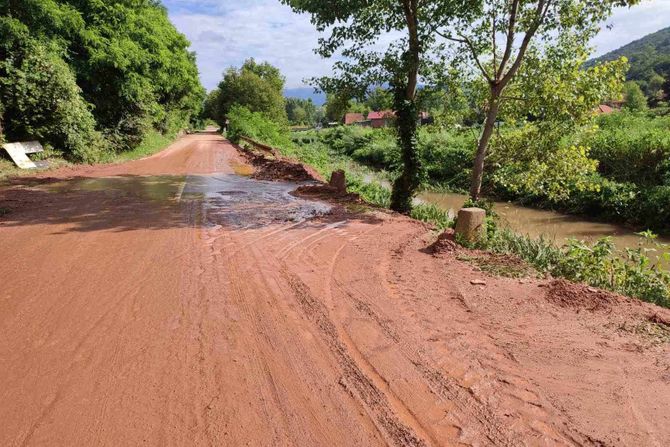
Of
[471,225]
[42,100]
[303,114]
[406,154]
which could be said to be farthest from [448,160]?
[303,114]

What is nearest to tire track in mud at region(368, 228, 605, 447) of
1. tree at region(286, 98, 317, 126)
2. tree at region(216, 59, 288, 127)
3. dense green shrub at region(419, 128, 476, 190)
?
dense green shrub at region(419, 128, 476, 190)

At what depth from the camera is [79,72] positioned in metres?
Answer: 18.3

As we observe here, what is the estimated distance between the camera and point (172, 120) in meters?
39.7

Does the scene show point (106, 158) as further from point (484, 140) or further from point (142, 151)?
point (484, 140)

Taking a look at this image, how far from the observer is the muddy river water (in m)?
13.2

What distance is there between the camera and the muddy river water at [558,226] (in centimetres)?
1317

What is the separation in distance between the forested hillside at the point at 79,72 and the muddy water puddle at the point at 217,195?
4.23 metres

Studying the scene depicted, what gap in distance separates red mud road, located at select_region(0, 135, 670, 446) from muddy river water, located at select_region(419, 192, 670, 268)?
25.2 feet

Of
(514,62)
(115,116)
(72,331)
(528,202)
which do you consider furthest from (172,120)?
(72,331)

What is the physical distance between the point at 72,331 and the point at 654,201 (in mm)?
16532

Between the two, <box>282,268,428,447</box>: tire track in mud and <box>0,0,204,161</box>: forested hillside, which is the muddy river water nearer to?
<box>282,268,428,447</box>: tire track in mud

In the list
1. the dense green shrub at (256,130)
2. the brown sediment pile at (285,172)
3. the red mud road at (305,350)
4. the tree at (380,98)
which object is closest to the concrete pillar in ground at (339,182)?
the tree at (380,98)

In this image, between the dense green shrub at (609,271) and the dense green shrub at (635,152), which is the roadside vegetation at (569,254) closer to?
the dense green shrub at (609,271)

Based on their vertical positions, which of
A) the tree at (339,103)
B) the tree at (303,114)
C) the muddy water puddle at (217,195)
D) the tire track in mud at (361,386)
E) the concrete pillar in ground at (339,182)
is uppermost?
the tree at (303,114)
